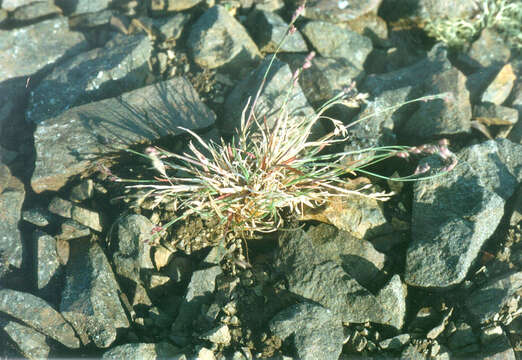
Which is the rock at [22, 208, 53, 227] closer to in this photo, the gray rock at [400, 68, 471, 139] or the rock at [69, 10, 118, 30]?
the rock at [69, 10, 118, 30]

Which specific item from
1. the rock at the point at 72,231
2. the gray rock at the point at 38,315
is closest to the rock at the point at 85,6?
the rock at the point at 72,231

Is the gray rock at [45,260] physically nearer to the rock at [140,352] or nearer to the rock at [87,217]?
the rock at [87,217]

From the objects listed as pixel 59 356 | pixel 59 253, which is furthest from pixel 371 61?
pixel 59 356

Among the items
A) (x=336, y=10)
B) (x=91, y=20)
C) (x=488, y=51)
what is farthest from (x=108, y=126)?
(x=488, y=51)

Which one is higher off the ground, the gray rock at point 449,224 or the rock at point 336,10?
the rock at point 336,10

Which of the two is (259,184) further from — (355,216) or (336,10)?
(336,10)

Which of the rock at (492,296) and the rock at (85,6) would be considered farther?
the rock at (85,6)

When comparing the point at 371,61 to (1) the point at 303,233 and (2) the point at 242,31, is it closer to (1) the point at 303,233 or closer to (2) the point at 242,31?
(2) the point at 242,31

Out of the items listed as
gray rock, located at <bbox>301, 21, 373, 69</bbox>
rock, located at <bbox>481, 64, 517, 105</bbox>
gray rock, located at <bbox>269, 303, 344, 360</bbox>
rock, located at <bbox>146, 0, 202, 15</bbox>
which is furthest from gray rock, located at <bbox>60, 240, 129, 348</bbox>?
rock, located at <bbox>481, 64, 517, 105</bbox>
